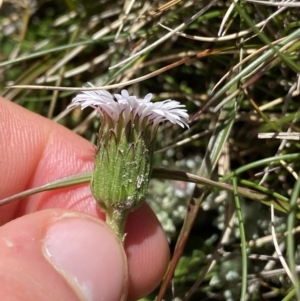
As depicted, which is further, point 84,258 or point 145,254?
point 145,254

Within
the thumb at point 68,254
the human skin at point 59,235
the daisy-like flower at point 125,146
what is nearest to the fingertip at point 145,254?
the human skin at point 59,235

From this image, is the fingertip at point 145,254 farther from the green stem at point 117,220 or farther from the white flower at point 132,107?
the white flower at point 132,107

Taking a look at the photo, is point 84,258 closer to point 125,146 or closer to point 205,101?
point 125,146

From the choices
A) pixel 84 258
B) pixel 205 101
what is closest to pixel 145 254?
pixel 84 258

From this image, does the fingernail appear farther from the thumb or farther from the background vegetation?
the background vegetation

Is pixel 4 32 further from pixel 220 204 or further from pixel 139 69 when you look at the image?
pixel 220 204
